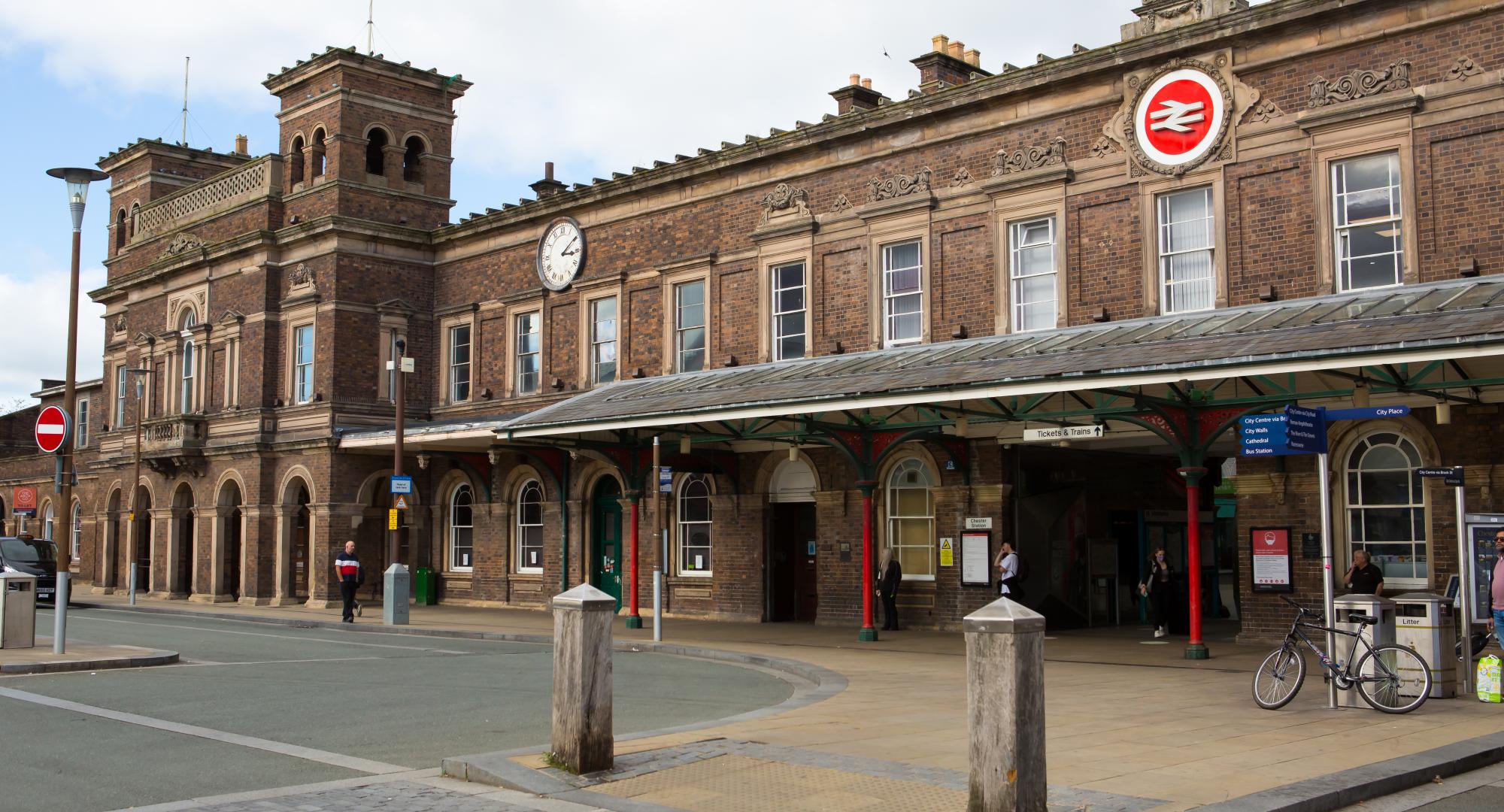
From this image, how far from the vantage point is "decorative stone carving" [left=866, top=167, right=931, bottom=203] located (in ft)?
73.9

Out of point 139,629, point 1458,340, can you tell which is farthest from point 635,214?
point 1458,340

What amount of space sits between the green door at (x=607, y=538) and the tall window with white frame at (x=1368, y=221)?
1495cm

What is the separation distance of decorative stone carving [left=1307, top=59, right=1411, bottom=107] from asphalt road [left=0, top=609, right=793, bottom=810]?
34.7 feet

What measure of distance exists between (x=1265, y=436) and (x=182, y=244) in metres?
31.6

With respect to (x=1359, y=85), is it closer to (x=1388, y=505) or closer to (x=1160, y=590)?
(x=1388, y=505)

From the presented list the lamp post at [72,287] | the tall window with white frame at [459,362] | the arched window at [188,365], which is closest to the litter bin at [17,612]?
the lamp post at [72,287]

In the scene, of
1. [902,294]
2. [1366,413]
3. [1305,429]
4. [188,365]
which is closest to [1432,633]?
[1366,413]

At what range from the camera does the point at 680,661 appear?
17.8 m

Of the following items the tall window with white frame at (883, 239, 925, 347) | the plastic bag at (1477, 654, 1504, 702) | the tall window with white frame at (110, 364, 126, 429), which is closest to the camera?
the plastic bag at (1477, 654, 1504, 702)

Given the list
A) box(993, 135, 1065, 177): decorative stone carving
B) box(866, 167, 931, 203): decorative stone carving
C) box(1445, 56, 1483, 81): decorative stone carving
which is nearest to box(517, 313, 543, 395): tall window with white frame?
box(866, 167, 931, 203): decorative stone carving

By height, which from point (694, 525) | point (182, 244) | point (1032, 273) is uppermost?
point (182, 244)

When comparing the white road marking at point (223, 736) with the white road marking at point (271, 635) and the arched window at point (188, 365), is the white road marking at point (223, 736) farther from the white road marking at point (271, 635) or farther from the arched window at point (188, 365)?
the arched window at point (188, 365)

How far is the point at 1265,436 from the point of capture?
12.3m

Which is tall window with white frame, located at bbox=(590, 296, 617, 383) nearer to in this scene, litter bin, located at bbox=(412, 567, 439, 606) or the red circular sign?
litter bin, located at bbox=(412, 567, 439, 606)
